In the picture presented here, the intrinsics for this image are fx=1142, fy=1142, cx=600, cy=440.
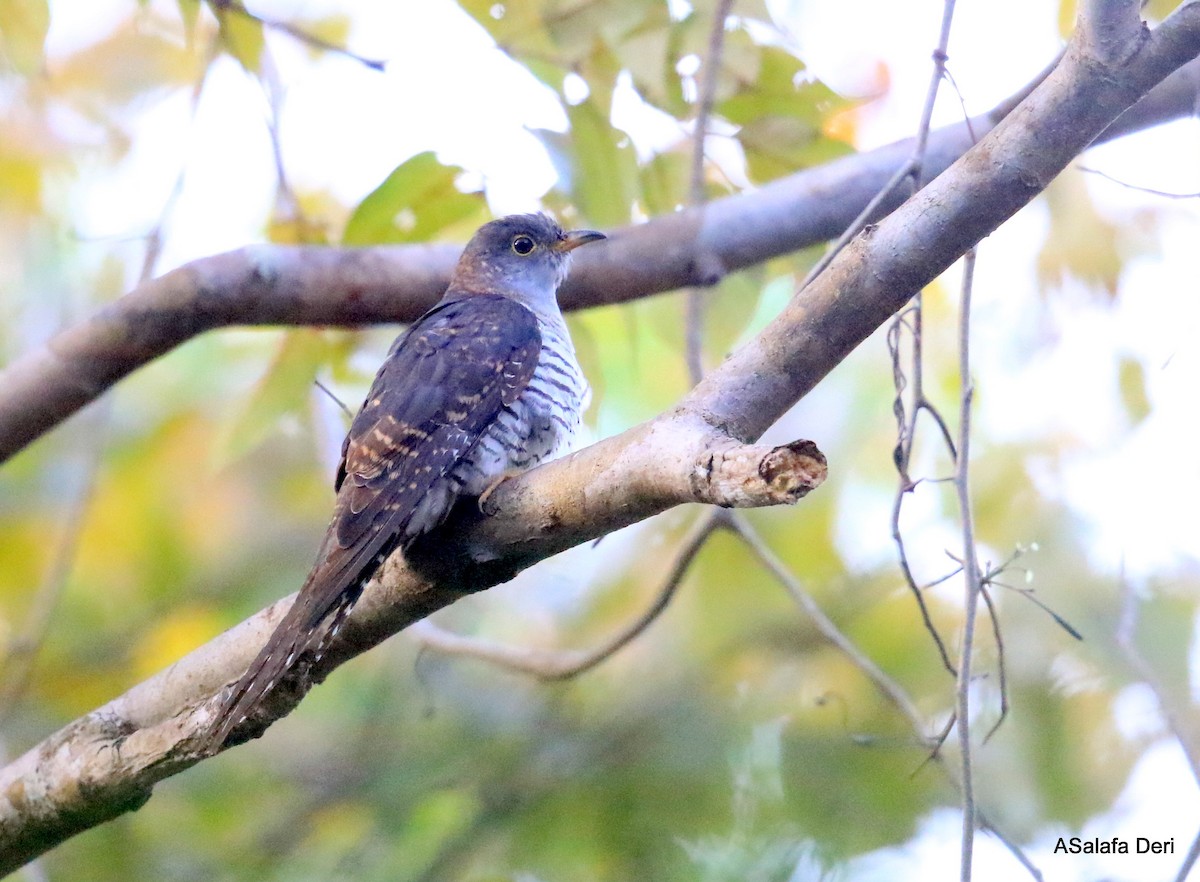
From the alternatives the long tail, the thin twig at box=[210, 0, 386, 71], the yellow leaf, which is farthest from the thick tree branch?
the yellow leaf

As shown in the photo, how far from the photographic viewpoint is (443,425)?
2744 millimetres

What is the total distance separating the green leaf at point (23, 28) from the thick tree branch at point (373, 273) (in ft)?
2.47

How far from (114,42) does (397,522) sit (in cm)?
360

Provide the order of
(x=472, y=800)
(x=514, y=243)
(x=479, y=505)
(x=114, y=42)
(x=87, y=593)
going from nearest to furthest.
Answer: (x=479, y=505)
(x=472, y=800)
(x=514, y=243)
(x=87, y=593)
(x=114, y=42)

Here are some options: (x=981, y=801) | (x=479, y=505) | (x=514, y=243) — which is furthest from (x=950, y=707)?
(x=514, y=243)

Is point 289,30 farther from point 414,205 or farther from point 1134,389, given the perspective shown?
point 1134,389

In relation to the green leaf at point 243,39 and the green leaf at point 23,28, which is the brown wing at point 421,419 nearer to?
the green leaf at point 243,39

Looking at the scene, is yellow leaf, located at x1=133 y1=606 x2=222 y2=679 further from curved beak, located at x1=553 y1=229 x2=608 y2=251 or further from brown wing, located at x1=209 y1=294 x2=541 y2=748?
curved beak, located at x1=553 y1=229 x2=608 y2=251

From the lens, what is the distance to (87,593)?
439 centimetres

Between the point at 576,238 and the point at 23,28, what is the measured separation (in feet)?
5.43

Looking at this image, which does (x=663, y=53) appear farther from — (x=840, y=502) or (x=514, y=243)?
(x=840, y=502)

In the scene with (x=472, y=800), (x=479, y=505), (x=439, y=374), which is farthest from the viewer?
(x=472, y=800)

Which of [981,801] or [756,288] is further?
[756,288]

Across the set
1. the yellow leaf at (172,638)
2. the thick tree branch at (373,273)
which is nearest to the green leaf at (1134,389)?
the thick tree branch at (373,273)
